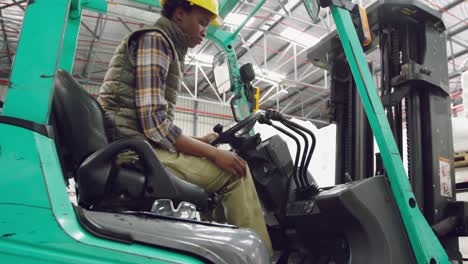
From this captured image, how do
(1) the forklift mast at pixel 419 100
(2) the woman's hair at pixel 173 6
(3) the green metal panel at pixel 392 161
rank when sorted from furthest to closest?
(1) the forklift mast at pixel 419 100, (2) the woman's hair at pixel 173 6, (3) the green metal panel at pixel 392 161

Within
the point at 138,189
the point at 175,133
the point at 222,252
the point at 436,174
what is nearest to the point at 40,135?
the point at 138,189

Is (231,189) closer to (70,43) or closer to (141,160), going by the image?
(141,160)

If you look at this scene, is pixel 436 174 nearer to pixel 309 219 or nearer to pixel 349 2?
pixel 309 219

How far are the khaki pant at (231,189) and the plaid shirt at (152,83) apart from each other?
0.25m

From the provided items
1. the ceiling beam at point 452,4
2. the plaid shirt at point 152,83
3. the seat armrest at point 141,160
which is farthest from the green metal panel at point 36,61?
the ceiling beam at point 452,4

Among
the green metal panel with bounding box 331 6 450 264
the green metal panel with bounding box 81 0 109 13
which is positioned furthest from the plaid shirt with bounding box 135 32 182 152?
the green metal panel with bounding box 81 0 109 13

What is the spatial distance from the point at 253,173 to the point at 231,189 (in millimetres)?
483

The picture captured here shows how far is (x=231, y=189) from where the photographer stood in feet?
7.39

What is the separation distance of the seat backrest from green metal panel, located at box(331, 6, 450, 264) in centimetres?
135

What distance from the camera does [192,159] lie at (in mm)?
2141

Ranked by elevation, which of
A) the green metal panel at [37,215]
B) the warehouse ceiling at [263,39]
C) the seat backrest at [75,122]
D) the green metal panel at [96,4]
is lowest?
the green metal panel at [37,215]

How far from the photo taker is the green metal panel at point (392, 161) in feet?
6.95

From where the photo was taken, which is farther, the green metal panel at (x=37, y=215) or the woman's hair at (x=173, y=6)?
the woman's hair at (x=173, y=6)

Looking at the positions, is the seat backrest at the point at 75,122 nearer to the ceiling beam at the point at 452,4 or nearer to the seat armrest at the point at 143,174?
the seat armrest at the point at 143,174
